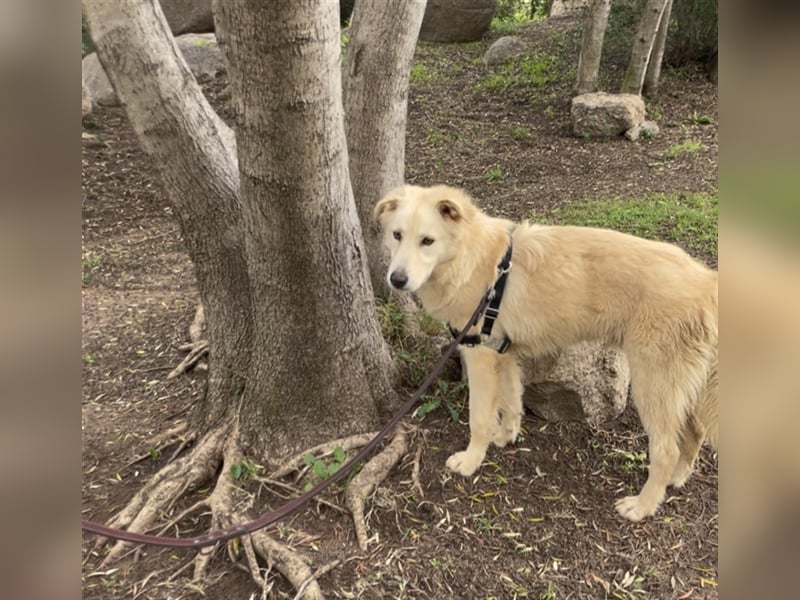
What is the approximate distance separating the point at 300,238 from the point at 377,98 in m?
1.49

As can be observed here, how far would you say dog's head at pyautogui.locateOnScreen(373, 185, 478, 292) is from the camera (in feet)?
11.0

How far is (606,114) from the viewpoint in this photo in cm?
924

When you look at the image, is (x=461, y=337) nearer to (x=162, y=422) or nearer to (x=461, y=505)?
(x=461, y=505)

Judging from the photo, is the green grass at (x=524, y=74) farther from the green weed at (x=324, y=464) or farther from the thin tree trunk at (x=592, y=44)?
the green weed at (x=324, y=464)

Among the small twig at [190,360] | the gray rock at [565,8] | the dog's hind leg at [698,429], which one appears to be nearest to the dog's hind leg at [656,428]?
the dog's hind leg at [698,429]

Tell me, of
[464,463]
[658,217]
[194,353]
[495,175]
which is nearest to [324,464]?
[464,463]

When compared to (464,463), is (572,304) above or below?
above

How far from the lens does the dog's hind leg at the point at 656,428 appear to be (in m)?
3.10

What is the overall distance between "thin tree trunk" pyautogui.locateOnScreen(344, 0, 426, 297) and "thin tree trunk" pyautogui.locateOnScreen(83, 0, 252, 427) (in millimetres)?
975

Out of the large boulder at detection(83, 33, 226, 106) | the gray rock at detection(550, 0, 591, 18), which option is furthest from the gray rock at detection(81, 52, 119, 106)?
the gray rock at detection(550, 0, 591, 18)

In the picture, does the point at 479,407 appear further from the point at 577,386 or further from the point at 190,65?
the point at 190,65

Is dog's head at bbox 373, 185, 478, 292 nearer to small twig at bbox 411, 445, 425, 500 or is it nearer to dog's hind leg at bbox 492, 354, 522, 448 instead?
dog's hind leg at bbox 492, 354, 522, 448
